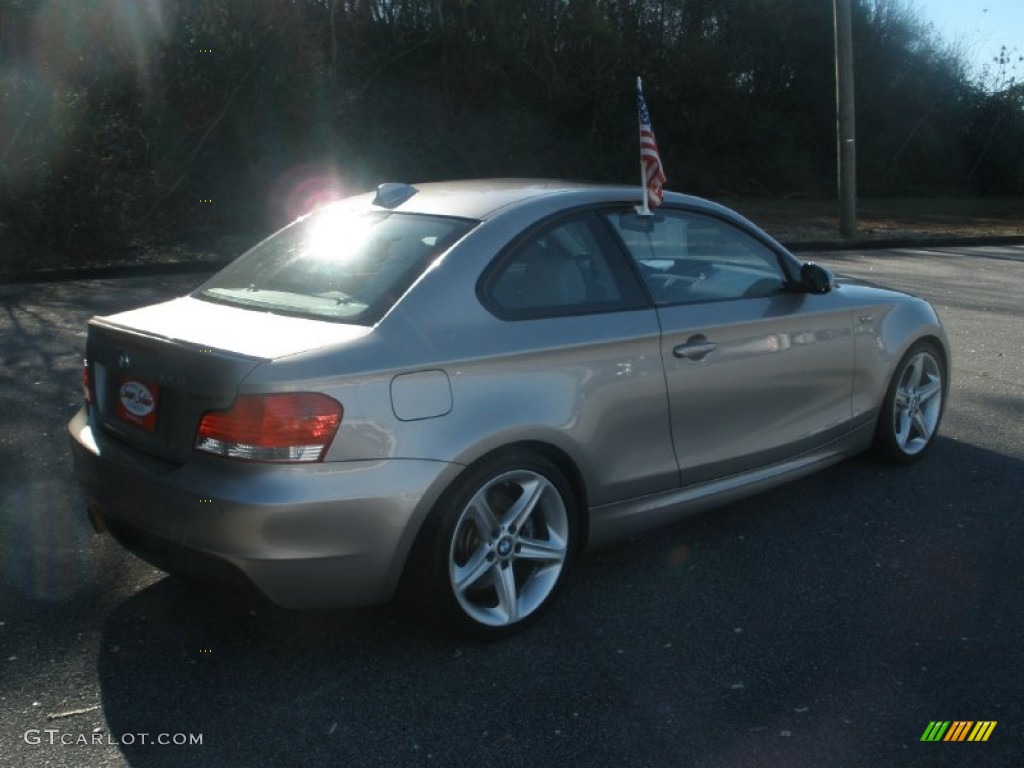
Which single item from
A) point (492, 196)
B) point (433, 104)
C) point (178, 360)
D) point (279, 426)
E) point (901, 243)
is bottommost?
point (901, 243)

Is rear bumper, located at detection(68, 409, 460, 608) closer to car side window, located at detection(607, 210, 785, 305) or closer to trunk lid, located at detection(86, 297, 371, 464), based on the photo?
trunk lid, located at detection(86, 297, 371, 464)

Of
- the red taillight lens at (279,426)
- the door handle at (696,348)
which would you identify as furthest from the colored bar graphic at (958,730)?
the red taillight lens at (279,426)

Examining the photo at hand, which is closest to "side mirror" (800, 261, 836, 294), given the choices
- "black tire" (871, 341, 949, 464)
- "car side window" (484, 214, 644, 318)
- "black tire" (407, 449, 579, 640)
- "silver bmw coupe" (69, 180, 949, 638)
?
"silver bmw coupe" (69, 180, 949, 638)

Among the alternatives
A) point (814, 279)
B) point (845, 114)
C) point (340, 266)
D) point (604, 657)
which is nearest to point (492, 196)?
point (340, 266)

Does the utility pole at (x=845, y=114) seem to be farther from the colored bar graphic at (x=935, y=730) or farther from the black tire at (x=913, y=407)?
the colored bar graphic at (x=935, y=730)

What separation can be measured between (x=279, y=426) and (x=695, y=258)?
2.19 metres

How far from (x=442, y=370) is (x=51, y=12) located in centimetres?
1418

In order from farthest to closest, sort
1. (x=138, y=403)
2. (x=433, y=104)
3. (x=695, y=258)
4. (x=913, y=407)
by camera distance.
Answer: (x=433, y=104)
(x=913, y=407)
(x=695, y=258)
(x=138, y=403)

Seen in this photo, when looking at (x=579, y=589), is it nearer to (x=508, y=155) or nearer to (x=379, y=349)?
(x=379, y=349)

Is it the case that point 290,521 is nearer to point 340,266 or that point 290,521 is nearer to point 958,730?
point 340,266

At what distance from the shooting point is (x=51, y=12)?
52.1 ft

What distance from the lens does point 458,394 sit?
3932 millimetres

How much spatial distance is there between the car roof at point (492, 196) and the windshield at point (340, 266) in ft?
0.28

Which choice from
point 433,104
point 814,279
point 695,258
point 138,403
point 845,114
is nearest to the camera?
point 138,403
